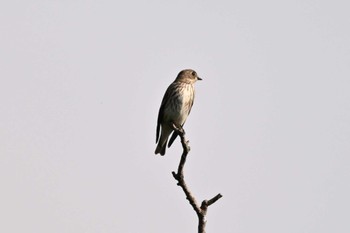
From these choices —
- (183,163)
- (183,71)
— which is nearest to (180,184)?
(183,163)

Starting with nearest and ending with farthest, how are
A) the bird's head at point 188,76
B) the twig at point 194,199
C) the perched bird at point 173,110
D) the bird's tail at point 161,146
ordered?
the twig at point 194,199, the perched bird at point 173,110, the bird's tail at point 161,146, the bird's head at point 188,76

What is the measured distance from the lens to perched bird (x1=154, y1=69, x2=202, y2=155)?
12219mm

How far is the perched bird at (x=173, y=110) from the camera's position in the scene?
40.1ft

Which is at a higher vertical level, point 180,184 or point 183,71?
point 183,71

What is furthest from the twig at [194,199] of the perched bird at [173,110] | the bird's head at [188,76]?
the bird's head at [188,76]

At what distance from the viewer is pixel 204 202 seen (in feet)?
22.8

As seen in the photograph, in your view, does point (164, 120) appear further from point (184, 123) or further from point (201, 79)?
point (201, 79)

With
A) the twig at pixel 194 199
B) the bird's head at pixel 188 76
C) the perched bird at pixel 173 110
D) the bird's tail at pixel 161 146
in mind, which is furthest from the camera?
the bird's head at pixel 188 76

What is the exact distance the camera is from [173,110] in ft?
40.1

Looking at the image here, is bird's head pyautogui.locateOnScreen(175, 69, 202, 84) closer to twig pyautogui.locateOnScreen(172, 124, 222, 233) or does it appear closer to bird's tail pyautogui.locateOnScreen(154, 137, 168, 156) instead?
bird's tail pyautogui.locateOnScreen(154, 137, 168, 156)

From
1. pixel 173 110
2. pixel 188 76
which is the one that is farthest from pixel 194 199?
pixel 188 76

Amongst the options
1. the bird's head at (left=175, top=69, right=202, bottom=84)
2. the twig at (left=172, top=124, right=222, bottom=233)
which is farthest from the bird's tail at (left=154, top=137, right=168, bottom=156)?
the twig at (left=172, top=124, right=222, bottom=233)

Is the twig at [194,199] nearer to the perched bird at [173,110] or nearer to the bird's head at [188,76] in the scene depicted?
the perched bird at [173,110]

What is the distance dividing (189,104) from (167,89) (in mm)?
583
